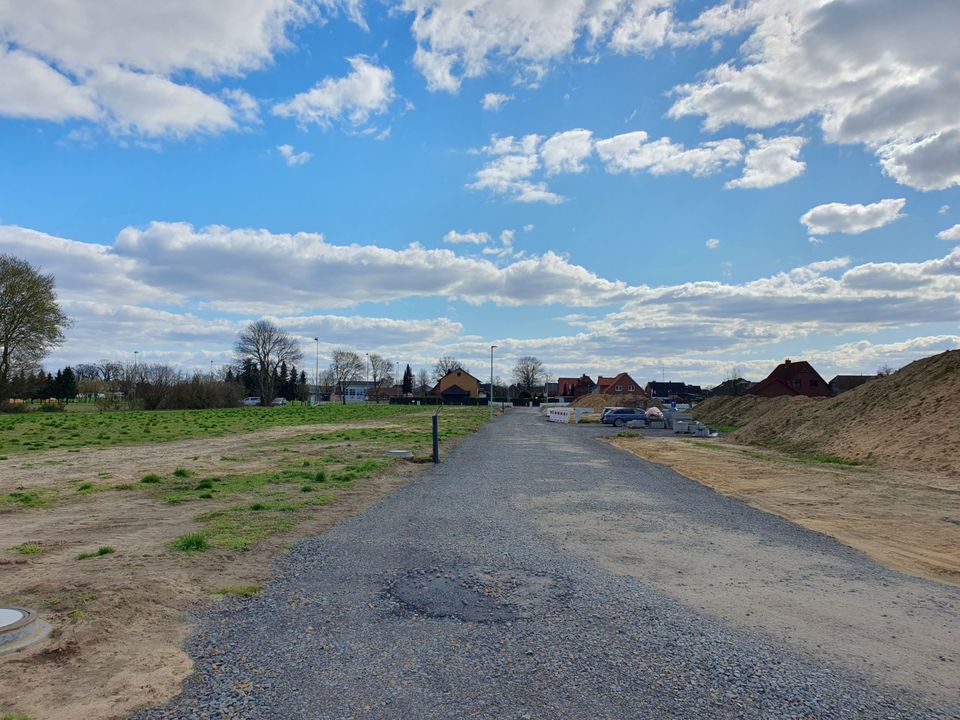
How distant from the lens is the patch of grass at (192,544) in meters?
7.74

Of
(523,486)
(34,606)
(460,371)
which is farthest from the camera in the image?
(460,371)

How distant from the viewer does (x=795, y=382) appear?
7356 cm

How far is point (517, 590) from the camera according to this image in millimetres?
6457

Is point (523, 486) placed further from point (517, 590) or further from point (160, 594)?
point (160, 594)

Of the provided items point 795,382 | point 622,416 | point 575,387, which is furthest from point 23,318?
point 575,387

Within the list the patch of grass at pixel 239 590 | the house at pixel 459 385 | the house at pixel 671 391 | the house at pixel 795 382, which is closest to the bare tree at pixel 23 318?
the patch of grass at pixel 239 590

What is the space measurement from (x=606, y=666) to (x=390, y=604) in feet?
7.33

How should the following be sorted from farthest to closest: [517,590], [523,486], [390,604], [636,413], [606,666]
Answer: [636,413]
[523,486]
[517,590]
[390,604]
[606,666]

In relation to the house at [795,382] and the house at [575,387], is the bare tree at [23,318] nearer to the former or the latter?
the house at [795,382]

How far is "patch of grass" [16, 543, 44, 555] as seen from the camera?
7629 millimetres

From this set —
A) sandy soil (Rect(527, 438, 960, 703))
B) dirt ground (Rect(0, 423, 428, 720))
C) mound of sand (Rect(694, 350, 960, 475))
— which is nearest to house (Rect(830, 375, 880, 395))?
mound of sand (Rect(694, 350, 960, 475))

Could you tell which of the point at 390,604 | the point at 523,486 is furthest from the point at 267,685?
the point at 523,486

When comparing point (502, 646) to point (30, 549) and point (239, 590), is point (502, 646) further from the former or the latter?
point (30, 549)

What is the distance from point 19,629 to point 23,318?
53760mm
